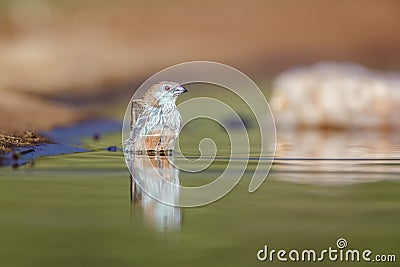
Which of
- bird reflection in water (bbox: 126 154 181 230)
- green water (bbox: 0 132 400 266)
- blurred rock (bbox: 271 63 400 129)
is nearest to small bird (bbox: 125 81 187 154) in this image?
bird reflection in water (bbox: 126 154 181 230)

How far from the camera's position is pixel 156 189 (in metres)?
2.99

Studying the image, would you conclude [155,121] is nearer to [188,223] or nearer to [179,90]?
[179,90]

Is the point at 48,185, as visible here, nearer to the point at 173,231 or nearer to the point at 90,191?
the point at 90,191

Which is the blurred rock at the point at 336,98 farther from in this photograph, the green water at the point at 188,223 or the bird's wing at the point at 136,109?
the green water at the point at 188,223

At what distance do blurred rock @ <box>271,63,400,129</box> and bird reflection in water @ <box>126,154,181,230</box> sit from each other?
3817 millimetres

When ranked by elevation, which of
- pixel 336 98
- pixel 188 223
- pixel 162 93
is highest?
pixel 336 98

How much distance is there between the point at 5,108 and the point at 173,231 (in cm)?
460

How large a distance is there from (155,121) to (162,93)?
0.59 feet

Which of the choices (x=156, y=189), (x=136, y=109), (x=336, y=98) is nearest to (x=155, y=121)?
(x=136, y=109)

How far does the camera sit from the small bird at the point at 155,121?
4328 millimetres

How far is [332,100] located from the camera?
7.78 meters

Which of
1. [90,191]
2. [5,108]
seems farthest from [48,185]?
[5,108]

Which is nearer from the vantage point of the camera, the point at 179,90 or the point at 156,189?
the point at 156,189

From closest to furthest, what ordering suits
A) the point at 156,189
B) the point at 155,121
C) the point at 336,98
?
the point at 156,189, the point at 155,121, the point at 336,98
